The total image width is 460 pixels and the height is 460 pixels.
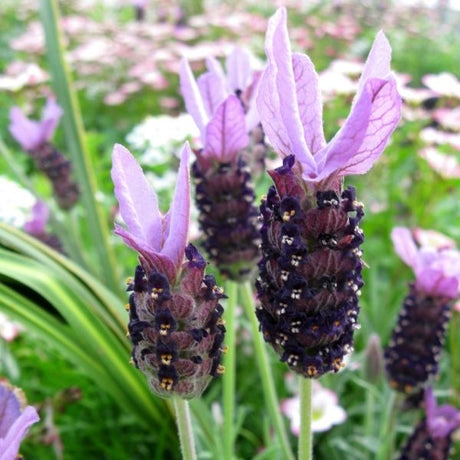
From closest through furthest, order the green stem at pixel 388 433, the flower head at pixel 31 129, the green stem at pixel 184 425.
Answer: the green stem at pixel 184 425 → the green stem at pixel 388 433 → the flower head at pixel 31 129

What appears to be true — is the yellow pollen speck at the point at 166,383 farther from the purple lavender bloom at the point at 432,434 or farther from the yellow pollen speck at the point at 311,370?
the purple lavender bloom at the point at 432,434

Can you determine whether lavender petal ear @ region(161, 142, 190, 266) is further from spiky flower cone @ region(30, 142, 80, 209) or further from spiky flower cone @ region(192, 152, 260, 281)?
spiky flower cone @ region(30, 142, 80, 209)

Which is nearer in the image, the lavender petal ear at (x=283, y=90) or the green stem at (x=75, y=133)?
the lavender petal ear at (x=283, y=90)

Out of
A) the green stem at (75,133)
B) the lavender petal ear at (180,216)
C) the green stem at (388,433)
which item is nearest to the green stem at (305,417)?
the lavender petal ear at (180,216)

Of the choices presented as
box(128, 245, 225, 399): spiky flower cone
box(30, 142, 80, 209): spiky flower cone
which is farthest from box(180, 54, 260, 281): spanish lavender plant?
box(30, 142, 80, 209): spiky flower cone

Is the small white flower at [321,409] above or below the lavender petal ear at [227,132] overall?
below

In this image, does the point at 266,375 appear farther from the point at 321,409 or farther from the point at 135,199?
the point at 135,199

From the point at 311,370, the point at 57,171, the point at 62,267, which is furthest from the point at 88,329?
the point at 57,171
